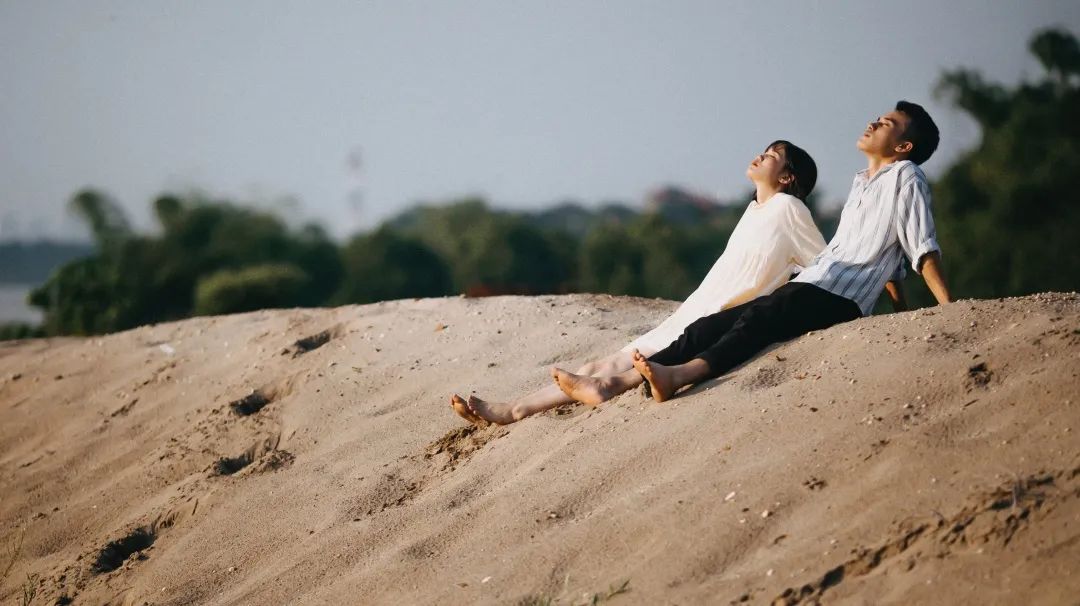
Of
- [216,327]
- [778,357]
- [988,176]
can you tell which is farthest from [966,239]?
[778,357]

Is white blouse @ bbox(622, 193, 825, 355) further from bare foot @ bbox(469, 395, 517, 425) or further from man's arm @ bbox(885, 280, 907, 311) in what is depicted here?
bare foot @ bbox(469, 395, 517, 425)

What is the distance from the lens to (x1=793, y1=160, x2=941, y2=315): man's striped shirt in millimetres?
4270

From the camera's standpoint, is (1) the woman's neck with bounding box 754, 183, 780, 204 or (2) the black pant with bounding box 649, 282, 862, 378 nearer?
(2) the black pant with bounding box 649, 282, 862, 378

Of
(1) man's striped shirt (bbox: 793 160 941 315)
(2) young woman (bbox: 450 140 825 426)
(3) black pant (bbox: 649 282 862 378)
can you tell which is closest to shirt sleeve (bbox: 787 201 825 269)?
(2) young woman (bbox: 450 140 825 426)

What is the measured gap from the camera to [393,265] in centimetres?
1827

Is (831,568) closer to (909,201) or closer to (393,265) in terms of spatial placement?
(909,201)

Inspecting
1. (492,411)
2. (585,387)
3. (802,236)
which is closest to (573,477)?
(585,387)

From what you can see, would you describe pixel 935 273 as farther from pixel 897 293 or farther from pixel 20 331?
pixel 20 331

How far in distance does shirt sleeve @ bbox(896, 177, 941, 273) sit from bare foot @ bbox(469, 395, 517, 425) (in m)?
1.62

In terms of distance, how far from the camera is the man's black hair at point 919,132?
14.5ft

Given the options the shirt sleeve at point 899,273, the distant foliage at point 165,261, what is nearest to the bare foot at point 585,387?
the shirt sleeve at point 899,273

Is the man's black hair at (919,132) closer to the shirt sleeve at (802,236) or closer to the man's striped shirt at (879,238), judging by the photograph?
the man's striped shirt at (879,238)

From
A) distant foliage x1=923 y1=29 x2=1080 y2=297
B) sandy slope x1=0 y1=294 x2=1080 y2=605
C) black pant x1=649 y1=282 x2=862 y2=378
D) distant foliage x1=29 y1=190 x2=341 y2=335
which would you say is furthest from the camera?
distant foliage x1=923 y1=29 x2=1080 y2=297

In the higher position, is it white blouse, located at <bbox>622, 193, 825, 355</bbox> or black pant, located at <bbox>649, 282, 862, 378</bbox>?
white blouse, located at <bbox>622, 193, 825, 355</bbox>
